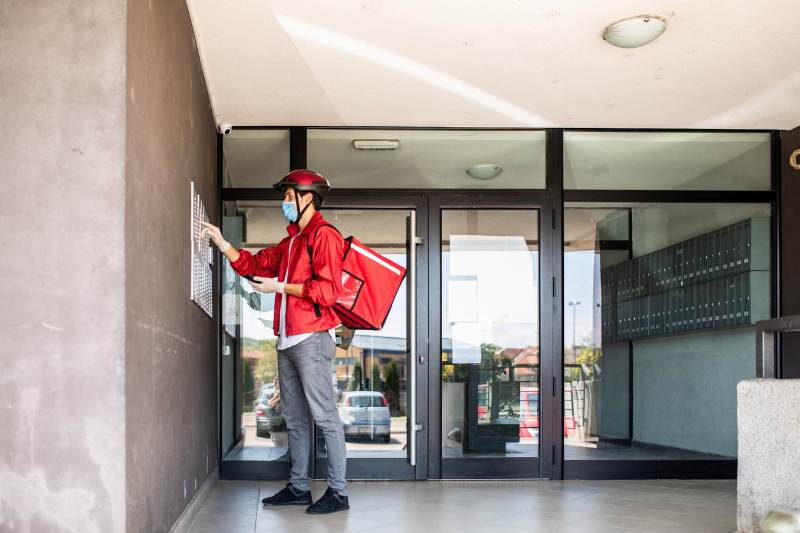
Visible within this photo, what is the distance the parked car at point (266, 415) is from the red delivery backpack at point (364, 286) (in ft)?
4.26

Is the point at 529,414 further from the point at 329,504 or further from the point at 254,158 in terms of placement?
the point at 254,158

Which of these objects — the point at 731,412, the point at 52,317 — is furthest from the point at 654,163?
the point at 52,317

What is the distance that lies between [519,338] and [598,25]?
6.69ft

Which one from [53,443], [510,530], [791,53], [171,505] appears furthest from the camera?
[791,53]

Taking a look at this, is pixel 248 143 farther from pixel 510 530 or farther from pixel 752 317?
pixel 752 317

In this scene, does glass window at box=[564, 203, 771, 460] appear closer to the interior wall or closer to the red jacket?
the interior wall

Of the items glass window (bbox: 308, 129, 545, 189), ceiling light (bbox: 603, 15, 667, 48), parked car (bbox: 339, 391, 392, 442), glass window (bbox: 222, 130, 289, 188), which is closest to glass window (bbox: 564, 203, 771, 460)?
glass window (bbox: 308, 129, 545, 189)

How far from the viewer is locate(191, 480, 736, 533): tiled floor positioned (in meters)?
3.74

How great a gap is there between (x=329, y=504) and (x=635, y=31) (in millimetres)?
2523

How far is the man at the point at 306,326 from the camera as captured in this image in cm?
392

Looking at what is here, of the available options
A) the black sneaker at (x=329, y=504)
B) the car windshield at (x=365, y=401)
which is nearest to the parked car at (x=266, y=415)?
the car windshield at (x=365, y=401)

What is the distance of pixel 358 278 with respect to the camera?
413 cm

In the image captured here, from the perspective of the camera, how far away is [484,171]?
5461 millimetres

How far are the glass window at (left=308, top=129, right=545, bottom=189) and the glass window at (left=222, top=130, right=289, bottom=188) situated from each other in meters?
0.18
